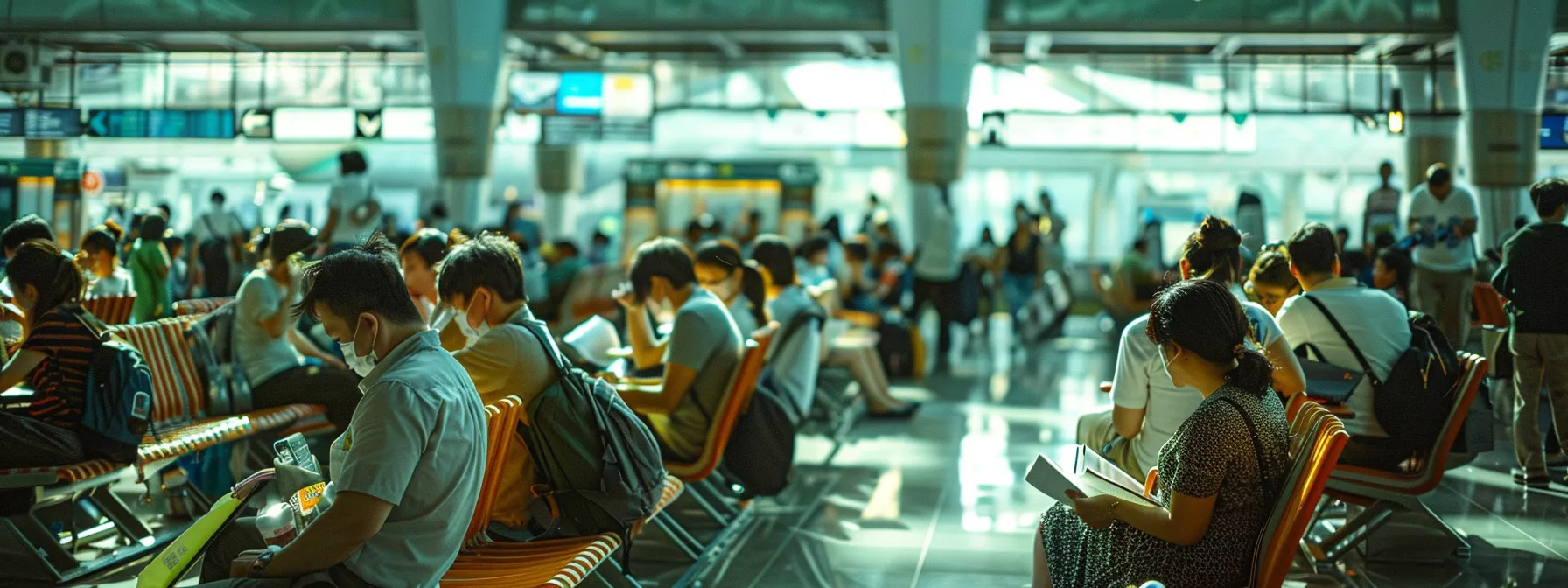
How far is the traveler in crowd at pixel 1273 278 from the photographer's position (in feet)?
17.4

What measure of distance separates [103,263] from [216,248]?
249 inches

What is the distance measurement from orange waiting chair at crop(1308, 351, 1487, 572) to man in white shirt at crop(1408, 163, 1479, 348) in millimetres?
5575

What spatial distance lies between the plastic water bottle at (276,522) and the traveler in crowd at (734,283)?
369 centimetres

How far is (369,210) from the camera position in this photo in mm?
11172

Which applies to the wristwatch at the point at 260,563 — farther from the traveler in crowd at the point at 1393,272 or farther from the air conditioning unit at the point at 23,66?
the air conditioning unit at the point at 23,66

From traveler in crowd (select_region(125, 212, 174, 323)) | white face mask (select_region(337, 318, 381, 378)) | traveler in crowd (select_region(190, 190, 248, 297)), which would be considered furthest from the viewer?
traveler in crowd (select_region(190, 190, 248, 297))

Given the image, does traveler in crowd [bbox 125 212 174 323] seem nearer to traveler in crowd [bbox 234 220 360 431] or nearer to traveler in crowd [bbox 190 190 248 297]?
traveler in crowd [bbox 190 190 248 297]

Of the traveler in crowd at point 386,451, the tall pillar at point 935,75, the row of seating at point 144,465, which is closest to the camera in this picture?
the traveler in crowd at point 386,451

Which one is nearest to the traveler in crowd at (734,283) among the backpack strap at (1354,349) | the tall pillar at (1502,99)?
the backpack strap at (1354,349)

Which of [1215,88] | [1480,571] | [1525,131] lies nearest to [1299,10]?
[1525,131]

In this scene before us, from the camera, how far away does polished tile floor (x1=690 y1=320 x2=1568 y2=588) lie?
5.16 m

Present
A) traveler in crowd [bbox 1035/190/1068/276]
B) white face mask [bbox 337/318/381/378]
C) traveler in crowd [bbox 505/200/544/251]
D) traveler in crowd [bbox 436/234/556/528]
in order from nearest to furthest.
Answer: white face mask [bbox 337/318/381/378] → traveler in crowd [bbox 436/234/556/528] → traveler in crowd [bbox 505/200/544/251] → traveler in crowd [bbox 1035/190/1068/276]

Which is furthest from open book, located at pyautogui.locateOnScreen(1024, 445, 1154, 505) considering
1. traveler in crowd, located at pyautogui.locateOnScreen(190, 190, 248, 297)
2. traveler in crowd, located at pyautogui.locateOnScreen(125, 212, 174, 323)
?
traveler in crowd, located at pyautogui.locateOnScreen(190, 190, 248, 297)

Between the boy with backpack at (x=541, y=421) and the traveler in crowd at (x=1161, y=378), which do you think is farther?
the traveler in crowd at (x=1161, y=378)
